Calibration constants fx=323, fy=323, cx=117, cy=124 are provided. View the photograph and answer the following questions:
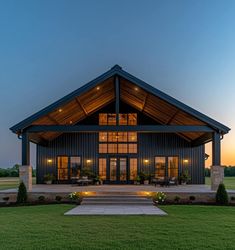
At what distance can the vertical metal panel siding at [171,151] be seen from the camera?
2158 centimetres

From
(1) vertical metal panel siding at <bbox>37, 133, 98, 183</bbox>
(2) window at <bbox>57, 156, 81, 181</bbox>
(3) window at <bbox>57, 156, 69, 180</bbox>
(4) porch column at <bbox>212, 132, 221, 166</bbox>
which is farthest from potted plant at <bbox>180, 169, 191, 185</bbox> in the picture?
(3) window at <bbox>57, 156, 69, 180</bbox>

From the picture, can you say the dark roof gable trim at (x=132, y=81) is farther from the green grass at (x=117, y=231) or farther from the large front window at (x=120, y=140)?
the large front window at (x=120, y=140)

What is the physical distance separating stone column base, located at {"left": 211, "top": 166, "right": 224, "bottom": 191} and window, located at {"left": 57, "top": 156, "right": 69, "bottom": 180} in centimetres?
1021

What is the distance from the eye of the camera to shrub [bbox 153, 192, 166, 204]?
1370 cm

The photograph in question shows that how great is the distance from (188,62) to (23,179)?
13.5m

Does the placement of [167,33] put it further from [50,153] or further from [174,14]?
[50,153]

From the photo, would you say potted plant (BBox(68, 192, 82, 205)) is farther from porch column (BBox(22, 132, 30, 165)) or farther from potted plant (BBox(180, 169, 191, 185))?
potted plant (BBox(180, 169, 191, 185))

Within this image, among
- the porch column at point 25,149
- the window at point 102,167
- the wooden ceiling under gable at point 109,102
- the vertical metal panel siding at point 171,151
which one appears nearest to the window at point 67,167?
the window at point 102,167

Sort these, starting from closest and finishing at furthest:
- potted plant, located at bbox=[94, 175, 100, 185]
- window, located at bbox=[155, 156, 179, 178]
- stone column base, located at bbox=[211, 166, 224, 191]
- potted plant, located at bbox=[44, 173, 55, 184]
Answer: stone column base, located at bbox=[211, 166, 224, 191] → potted plant, located at bbox=[94, 175, 100, 185] → potted plant, located at bbox=[44, 173, 55, 184] → window, located at bbox=[155, 156, 179, 178]

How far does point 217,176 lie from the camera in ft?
49.3

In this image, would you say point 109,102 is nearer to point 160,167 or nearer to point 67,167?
point 67,167

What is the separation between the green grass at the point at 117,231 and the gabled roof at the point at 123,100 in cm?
575

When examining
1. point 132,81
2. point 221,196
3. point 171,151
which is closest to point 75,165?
point 171,151

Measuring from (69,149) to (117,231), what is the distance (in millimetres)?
14326
